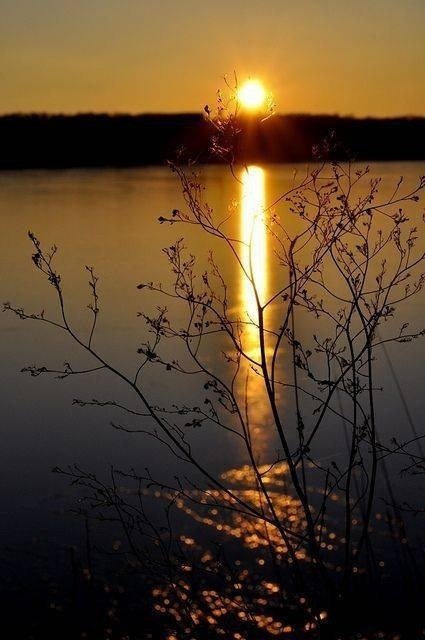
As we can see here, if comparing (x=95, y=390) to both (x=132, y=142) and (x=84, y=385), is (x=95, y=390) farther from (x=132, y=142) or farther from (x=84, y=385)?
(x=132, y=142)

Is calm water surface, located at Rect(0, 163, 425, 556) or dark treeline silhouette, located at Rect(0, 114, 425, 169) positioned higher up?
dark treeline silhouette, located at Rect(0, 114, 425, 169)

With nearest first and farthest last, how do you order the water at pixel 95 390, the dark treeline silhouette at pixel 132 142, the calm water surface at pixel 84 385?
1. the water at pixel 95 390
2. the calm water surface at pixel 84 385
3. the dark treeline silhouette at pixel 132 142

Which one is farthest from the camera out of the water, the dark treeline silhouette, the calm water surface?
the dark treeline silhouette

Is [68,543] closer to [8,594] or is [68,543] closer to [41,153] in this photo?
[8,594]

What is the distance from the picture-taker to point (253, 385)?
33.2 feet

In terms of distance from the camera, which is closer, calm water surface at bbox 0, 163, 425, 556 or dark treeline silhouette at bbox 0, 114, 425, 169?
calm water surface at bbox 0, 163, 425, 556

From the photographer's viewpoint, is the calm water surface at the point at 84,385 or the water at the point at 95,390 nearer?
the water at the point at 95,390

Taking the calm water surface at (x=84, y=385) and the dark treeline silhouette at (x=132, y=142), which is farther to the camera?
the dark treeline silhouette at (x=132, y=142)

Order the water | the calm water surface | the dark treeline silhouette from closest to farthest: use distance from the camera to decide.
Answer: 1. the water
2. the calm water surface
3. the dark treeline silhouette

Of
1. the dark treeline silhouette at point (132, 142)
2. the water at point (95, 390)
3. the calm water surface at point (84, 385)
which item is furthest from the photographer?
the dark treeline silhouette at point (132, 142)

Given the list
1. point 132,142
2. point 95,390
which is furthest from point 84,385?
point 132,142

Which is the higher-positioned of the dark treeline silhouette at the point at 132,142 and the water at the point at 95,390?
the dark treeline silhouette at the point at 132,142

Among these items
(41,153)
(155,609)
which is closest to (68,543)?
(155,609)

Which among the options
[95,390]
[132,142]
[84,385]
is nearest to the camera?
[95,390]
